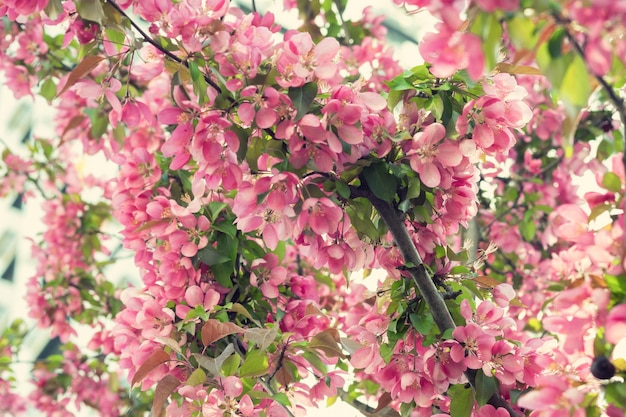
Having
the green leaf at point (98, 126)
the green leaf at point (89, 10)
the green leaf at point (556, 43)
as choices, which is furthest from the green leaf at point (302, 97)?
the green leaf at point (98, 126)

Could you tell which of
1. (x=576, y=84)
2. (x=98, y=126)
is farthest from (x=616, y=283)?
(x=98, y=126)

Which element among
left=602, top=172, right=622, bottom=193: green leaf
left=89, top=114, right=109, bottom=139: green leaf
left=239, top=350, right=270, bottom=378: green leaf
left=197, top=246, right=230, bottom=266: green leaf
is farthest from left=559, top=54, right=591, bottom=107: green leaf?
left=89, top=114, right=109, bottom=139: green leaf

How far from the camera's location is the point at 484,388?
2.93 ft

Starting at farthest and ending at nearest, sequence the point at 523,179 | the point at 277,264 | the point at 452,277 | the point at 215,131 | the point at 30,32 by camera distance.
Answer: the point at 523,179 < the point at 30,32 < the point at 277,264 < the point at 452,277 < the point at 215,131

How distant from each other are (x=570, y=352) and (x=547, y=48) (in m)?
0.29

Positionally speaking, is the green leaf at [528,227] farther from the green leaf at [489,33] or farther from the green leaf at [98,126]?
the green leaf at [489,33]

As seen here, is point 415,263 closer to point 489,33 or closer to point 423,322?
point 423,322

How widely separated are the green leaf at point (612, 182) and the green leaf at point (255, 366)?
0.52 metres

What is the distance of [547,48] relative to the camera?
54cm

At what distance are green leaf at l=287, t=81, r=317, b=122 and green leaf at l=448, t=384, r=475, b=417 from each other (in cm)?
43

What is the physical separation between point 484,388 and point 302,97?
17.4 inches

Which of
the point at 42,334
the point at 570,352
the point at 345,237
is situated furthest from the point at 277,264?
the point at 42,334

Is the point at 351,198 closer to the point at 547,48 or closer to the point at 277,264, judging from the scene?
the point at 277,264

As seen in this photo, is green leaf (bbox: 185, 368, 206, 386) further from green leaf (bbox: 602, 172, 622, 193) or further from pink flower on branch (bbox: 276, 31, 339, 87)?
green leaf (bbox: 602, 172, 622, 193)
